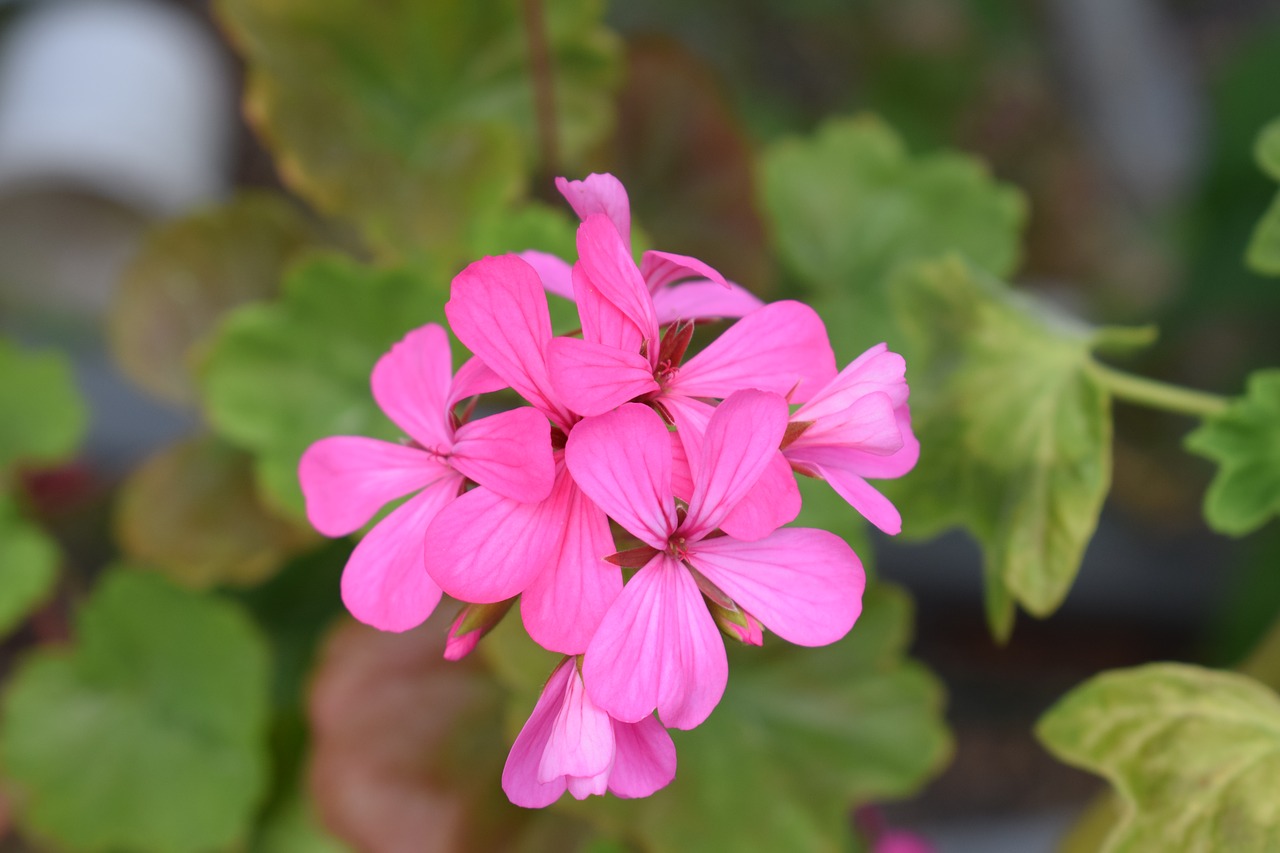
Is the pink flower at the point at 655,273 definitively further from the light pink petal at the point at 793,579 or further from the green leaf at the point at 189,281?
the green leaf at the point at 189,281

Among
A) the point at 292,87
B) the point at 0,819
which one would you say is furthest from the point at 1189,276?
the point at 0,819

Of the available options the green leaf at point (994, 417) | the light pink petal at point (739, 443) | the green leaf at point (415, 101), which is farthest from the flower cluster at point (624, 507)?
the green leaf at point (415, 101)

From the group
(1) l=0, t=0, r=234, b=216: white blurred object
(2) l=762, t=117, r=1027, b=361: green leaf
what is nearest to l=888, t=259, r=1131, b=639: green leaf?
(2) l=762, t=117, r=1027, b=361: green leaf

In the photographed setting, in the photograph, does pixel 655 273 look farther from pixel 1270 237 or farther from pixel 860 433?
pixel 1270 237

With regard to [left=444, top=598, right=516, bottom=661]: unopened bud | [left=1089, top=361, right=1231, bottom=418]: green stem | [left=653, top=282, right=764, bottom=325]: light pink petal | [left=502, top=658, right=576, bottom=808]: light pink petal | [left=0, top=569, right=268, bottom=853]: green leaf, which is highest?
[left=653, top=282, right=764, bottom=325]: light pink petal

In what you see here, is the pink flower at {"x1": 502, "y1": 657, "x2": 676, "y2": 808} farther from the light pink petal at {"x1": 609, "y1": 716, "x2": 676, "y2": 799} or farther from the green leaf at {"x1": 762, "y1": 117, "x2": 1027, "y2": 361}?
the green leaf at {"x1": 762, "y1": 117, "x2": 1027, "y2": 361}
